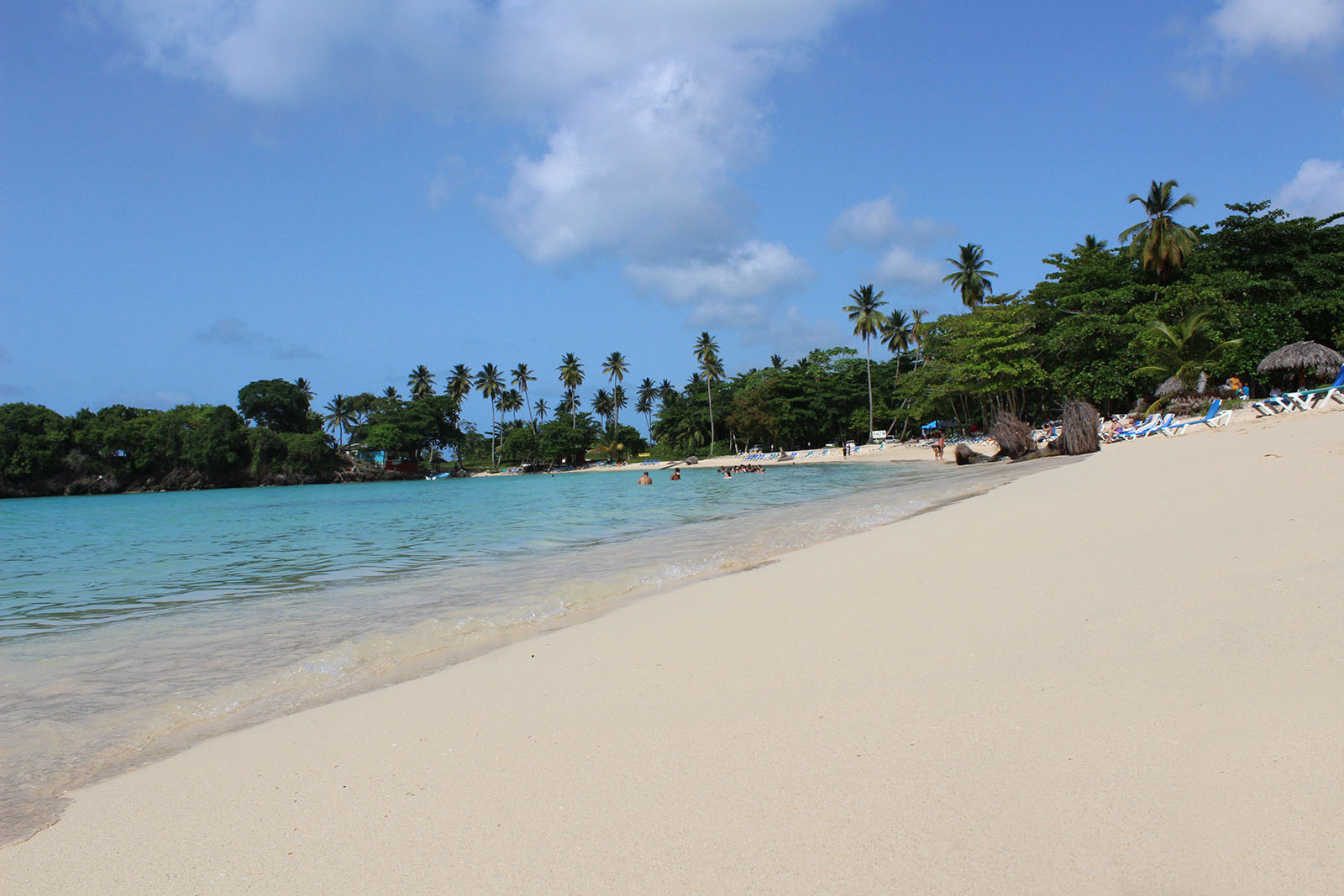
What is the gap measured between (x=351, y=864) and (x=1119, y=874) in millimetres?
2031

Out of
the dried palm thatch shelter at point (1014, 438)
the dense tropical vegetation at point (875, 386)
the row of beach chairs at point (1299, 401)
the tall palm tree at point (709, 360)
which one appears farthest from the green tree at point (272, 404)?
the row of beach chairs at point (1299, 401)

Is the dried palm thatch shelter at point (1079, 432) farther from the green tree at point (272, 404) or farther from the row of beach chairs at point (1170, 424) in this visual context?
the green tree at point (272, 404)

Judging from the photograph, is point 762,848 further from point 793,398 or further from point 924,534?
point 793,398

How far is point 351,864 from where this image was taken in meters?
2.07

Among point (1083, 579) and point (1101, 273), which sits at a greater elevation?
point (1101, 273)

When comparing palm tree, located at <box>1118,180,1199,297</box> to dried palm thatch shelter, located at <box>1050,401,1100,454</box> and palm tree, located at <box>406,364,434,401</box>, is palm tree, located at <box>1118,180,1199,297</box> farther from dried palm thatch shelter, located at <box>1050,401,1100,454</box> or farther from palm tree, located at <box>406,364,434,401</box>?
→ palm tree, located at <box>406,364,434,401</box>

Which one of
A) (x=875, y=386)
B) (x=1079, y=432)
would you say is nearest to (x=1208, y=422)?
(x=1079, y=432)

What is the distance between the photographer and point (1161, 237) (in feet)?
108

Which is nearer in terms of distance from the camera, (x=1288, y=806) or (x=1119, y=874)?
(x=1119, y=874)

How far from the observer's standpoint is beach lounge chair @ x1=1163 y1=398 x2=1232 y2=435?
20.4m

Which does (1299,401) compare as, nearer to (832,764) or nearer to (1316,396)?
(1316,396)

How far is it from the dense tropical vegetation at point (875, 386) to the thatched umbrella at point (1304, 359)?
2.04 meters

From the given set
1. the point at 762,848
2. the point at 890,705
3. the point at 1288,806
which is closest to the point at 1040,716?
the point at 890,705

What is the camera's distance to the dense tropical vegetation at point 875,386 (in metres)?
30.4
